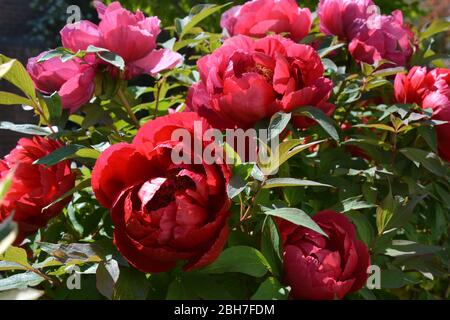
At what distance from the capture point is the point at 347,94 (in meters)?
1.06

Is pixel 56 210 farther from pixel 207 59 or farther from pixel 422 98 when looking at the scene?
pixel 422 98

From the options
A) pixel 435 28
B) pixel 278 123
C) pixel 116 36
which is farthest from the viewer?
pixel 435 28

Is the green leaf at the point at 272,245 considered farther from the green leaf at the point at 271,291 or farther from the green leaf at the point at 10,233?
the green leaf at the point at 10,233

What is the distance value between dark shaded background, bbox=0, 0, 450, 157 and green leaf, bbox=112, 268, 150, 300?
10.6ft

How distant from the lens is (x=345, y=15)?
3.41 feet

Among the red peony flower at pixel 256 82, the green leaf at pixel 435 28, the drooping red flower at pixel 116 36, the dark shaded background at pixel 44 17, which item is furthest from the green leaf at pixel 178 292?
the dark shaded background at pixel 44 17

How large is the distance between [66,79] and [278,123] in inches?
12.4

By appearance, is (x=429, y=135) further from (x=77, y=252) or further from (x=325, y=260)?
(x=77, y=252)

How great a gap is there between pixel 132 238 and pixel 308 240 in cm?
21

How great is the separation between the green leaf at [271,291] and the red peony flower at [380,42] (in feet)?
1.37

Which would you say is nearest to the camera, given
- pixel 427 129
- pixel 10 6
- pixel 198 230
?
pixel 198 230

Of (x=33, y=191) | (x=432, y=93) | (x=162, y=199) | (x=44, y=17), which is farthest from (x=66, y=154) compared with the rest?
(x=44, y=17)

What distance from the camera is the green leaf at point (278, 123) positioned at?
76 centimetres
